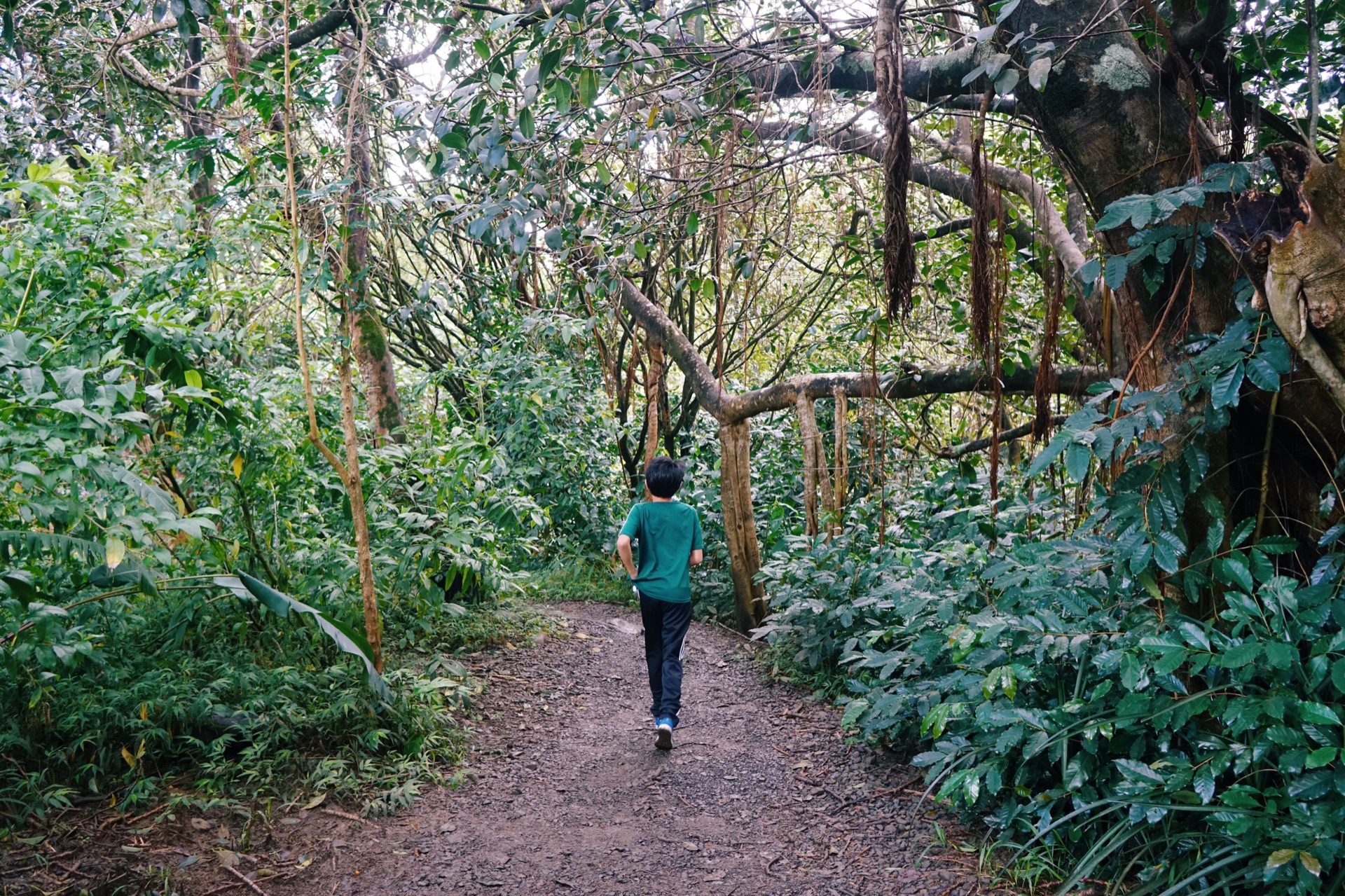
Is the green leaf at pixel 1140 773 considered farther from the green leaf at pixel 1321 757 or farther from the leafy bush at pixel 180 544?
the leafy bush at pixel 180 544

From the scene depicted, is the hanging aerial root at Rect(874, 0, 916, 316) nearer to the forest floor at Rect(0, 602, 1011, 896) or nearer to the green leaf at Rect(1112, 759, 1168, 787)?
the green leaf at Rect(1112, 759, 1168, 787)

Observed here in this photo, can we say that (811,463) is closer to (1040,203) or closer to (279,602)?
(1040,203)

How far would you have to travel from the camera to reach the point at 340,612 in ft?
15.3

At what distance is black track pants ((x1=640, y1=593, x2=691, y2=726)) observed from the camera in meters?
4.64

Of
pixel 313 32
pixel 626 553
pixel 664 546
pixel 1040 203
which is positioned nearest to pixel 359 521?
pixel 626 553

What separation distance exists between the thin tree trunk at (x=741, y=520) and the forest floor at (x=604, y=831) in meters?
1.96

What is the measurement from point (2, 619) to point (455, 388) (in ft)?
22.4

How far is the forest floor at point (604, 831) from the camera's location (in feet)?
10.4

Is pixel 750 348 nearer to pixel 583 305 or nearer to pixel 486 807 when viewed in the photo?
pixel 583 305

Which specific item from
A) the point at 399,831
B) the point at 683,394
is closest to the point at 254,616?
the point at 399,831

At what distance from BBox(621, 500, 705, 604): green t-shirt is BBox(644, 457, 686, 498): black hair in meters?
0.07

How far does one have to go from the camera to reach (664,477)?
4781mm

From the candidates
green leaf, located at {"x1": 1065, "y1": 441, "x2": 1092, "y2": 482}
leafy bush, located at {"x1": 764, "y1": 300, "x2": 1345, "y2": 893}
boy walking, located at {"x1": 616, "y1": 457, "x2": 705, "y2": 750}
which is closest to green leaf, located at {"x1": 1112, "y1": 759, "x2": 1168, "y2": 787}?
leafy bush, located at {"x1": 764, "y1": 300, "x2": 1345, "y2": 893}

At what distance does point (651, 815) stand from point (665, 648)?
97 cm
